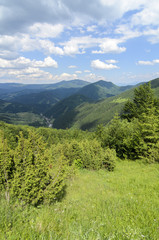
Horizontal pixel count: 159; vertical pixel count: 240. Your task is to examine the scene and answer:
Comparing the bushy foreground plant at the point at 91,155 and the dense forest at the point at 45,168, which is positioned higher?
the dense forest at the point at 45,168

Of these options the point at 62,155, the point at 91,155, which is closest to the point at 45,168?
the point at 62,155

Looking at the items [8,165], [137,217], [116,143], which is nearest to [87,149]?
[116,143]

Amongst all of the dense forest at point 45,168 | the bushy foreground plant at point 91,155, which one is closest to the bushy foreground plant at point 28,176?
the dense forest at point 45,168

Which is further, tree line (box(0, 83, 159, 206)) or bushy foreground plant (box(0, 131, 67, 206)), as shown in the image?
tree line (box(0, 83, 159, 206))

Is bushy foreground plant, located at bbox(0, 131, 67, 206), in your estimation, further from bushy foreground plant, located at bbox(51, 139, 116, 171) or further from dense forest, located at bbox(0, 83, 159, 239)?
bushy foreground plant, located at bbox(51, 139, 116, 171)

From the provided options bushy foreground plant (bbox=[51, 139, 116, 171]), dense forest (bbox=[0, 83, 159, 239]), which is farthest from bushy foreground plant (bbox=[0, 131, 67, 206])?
bushy foreground plant (bbox=[51, 139, 116, 171])

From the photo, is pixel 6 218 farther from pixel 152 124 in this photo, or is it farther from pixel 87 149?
pixel 152 124

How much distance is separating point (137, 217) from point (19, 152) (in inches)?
243

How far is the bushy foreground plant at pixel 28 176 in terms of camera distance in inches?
248

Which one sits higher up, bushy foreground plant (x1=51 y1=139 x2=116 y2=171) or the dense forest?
the dense forest

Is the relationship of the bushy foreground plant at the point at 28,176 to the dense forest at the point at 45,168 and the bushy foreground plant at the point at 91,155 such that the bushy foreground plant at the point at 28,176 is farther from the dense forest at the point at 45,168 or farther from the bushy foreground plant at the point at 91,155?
the bushy foreground plant at the point at 91,155

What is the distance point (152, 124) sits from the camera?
14438mm

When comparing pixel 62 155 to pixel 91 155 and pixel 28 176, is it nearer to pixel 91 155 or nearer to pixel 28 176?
pixel 28 176

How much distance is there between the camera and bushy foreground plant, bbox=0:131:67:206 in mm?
6309
